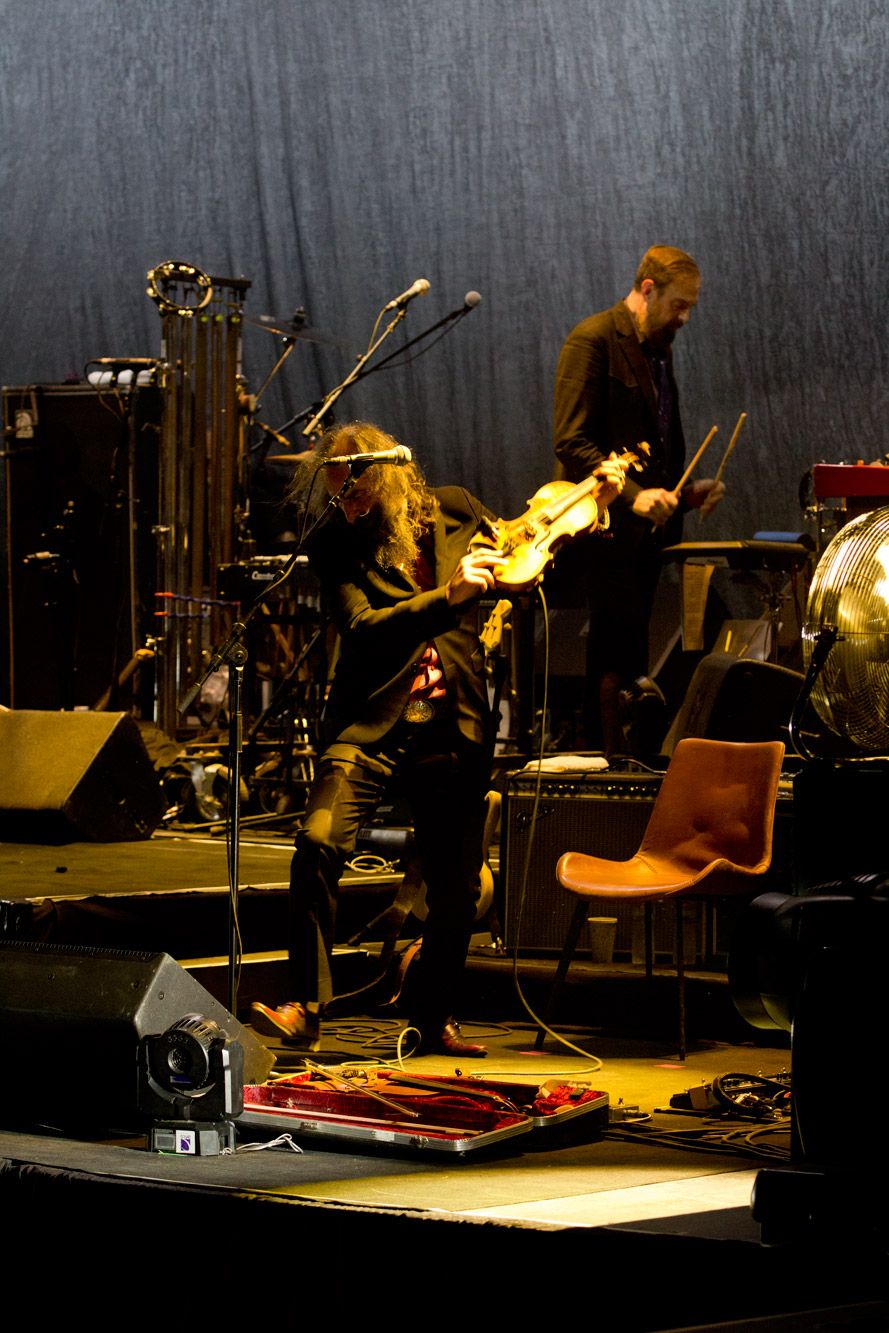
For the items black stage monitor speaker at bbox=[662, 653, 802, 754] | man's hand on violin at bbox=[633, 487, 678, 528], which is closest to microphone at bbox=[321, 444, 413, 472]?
black stage monitor speaker at bbox=[662, 653, 802, 754]

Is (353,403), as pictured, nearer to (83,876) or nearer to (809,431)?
(809,431)

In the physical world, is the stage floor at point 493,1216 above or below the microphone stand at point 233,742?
below

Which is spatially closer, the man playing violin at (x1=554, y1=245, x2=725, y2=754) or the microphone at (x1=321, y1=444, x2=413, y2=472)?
the microphone at (x1=321, y1=444, x2=413, y2=472)

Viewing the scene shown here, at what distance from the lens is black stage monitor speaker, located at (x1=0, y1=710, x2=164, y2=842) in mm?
5773

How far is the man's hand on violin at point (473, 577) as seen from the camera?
378 centimetres

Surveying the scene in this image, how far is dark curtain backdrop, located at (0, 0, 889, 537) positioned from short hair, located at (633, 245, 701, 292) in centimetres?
196

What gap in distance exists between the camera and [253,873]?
203 inches

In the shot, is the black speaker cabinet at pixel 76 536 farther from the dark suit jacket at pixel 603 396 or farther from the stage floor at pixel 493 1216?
the stage floor at pixel 493 1216

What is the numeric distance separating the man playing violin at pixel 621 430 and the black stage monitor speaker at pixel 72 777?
1621 mm

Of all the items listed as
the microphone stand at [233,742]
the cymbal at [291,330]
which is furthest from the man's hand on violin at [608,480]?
the cymbal at [291,330]

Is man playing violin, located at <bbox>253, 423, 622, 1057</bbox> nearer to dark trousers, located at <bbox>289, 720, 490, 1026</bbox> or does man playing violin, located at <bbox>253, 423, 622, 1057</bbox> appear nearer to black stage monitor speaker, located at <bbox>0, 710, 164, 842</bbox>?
dark trousers, located at <bbox>289, 720, 490, 1026</bbox>

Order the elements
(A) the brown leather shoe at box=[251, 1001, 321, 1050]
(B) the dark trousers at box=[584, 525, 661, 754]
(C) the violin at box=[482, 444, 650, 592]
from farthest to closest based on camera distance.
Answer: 1. (B) the dark trousers at box=[584, 525, 661, 754]
2. (A) the brown leather shoe at box=[251, 1001, 321, 1050]
3. (C) the violin at box=[482, 444, 650, 592]

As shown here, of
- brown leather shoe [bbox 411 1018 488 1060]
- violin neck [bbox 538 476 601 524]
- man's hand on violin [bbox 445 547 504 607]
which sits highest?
violin neck [bbox 538 476 601 524]

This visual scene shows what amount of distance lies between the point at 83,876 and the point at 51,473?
408 cm
